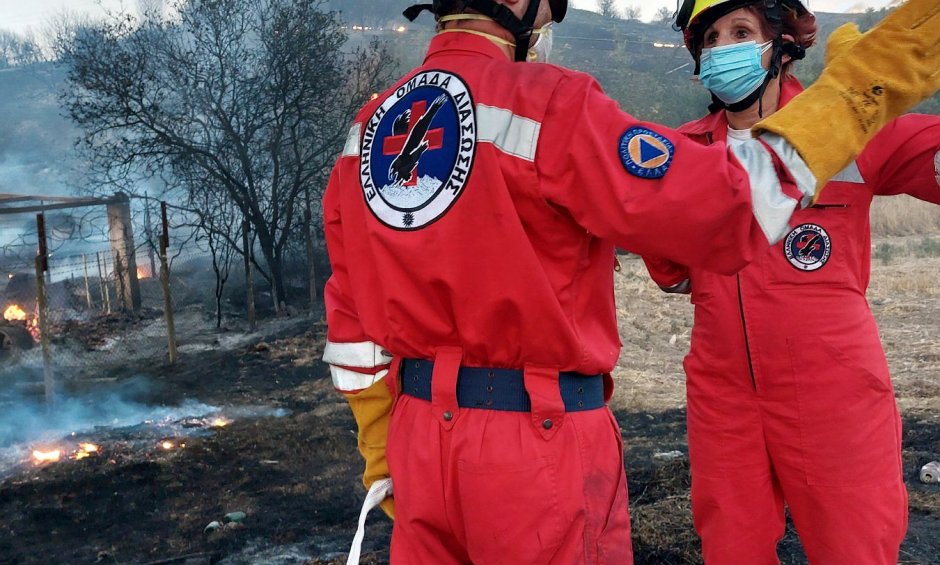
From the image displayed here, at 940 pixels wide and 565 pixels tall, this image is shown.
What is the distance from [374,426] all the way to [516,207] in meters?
0.88

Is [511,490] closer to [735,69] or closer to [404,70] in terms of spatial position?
[735,69]

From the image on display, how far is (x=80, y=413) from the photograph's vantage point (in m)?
8.48

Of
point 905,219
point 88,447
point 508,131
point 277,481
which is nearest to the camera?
point 508,131

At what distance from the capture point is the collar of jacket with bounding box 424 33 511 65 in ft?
6.07

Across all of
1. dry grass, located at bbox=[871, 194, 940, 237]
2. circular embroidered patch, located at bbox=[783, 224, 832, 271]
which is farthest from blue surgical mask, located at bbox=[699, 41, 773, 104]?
dry grass, located at bbox=[871, 194, 940, 237]

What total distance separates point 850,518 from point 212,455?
586 cm

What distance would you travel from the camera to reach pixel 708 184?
1501 mm

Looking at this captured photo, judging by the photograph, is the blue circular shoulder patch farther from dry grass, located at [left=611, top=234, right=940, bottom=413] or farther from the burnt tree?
the burnt tree

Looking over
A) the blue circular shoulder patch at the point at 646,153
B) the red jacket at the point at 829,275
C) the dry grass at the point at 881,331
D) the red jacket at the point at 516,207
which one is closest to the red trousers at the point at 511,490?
the red jacket at the point at 516,207

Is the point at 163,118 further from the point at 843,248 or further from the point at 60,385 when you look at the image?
the point at 843,248

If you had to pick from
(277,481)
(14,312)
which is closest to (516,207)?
(277,481)

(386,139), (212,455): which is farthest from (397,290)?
(212,455)

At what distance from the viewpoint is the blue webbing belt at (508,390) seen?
5.82ft

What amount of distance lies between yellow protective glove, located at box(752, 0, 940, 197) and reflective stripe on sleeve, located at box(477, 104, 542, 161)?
474mm
